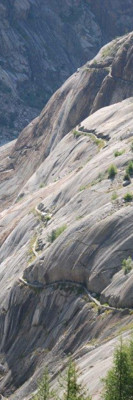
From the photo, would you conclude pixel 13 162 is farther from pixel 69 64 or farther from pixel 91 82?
pixel 69 64

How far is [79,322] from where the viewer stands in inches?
1638

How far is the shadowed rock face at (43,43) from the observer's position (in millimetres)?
145250

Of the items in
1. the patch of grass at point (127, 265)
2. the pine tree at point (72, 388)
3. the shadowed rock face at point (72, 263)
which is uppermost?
the pine tree at point (72, 388)

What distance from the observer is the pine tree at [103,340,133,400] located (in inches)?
1099

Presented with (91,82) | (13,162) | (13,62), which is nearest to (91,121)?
(91,82)

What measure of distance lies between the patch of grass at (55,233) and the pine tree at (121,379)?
65.6 feet

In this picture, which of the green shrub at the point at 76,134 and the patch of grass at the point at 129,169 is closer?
the patch of grass at the point at 129,169

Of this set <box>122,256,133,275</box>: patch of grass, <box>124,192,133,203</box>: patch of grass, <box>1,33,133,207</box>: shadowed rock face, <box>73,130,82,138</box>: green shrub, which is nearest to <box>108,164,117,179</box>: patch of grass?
<box>124,192,133,203</box>: patch of grass

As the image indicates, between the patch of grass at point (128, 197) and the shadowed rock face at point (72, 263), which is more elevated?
the patch of grass at point (128, 197)

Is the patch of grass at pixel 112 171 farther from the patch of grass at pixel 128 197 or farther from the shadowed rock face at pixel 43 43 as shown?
the shadowed rock face at pixel 43 43

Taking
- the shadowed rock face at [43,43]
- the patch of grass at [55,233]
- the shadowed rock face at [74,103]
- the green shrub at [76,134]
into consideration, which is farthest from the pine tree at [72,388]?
the shadowed rock face at [43,43]

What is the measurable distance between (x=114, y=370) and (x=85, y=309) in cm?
1351

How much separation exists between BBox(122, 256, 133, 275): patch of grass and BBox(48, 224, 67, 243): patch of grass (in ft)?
26.0

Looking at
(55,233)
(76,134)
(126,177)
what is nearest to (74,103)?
(76,134)
